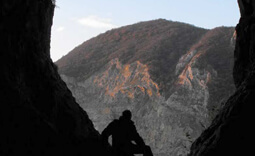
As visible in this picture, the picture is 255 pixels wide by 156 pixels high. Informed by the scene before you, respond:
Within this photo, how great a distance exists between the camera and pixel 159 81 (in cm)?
4181

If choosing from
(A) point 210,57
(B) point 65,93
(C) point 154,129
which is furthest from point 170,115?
(B) point 65,93

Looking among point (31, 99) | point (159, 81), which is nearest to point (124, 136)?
point (31, 99)

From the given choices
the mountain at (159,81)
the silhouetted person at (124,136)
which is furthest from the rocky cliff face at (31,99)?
the mountain at (159,81)

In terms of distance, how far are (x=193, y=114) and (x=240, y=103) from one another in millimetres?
26408

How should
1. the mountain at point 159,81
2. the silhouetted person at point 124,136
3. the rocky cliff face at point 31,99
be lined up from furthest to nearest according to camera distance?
1. the mountain at point 159,81
2. the silhouetted person at point 124,136
3. the rocky cliff face at point 31,99

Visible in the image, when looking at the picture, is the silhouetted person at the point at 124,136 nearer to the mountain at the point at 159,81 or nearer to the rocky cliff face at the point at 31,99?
the rocky cliff face at the point at 31,99

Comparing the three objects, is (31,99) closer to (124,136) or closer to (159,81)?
(124,136)

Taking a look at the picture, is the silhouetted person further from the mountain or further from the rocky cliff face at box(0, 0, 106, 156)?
the mountain

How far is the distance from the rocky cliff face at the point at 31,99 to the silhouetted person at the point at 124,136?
1940 millimetres

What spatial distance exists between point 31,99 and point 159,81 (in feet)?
110

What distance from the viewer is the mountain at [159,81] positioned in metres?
34.4

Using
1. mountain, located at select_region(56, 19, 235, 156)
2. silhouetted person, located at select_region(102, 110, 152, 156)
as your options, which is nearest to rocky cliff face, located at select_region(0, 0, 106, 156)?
silhouetted person, located at select_region(102, 110, 152, 156)

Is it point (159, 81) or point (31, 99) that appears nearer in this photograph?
point (31, 99)

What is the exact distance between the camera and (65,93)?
11750 mm
